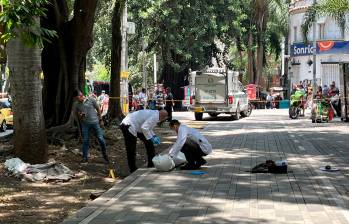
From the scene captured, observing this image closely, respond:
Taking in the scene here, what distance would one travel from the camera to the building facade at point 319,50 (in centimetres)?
4931

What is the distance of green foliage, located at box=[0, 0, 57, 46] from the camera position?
6.03 metres

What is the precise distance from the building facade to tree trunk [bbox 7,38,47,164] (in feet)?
121

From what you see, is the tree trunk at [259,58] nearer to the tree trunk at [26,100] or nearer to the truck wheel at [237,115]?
the truck wheel at [237,115]

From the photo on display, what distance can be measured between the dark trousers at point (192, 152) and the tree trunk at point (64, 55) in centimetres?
618

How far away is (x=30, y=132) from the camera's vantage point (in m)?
12.5

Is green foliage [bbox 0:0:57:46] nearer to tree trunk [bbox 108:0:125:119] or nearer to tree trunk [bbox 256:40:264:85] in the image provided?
tree trunk [bbox 108:0:125:119]

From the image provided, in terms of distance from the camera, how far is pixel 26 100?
1234cm

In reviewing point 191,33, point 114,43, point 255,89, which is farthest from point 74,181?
point 255,89

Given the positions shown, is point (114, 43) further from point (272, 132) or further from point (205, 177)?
point (205, 177)

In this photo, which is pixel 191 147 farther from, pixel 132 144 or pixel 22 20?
pixel 22 20

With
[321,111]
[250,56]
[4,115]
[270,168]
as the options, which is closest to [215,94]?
[321,111]

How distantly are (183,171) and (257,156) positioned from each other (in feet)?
10.6

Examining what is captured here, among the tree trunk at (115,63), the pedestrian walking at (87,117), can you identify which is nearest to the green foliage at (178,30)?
the tree trunk at (115,63)

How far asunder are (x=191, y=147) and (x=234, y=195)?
2.89 meters
